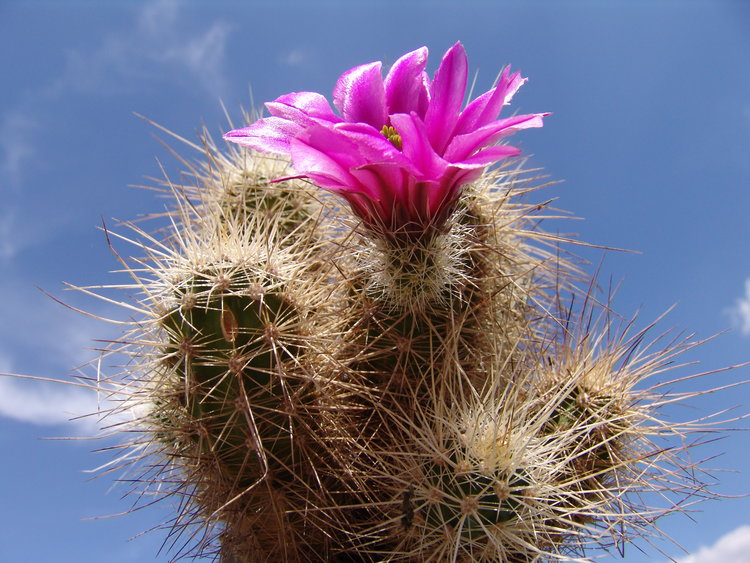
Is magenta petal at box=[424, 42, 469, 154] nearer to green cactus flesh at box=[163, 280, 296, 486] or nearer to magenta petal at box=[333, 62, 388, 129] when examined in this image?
magenta petal at box=[333, 62, 388, 129]

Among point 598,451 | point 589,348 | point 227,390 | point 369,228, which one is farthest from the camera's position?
point 589,348

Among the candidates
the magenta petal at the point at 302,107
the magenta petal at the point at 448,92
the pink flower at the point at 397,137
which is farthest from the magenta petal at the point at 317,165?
the magenta petal at the point at 448,92

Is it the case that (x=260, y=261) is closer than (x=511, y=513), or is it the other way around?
(x=511, y=513)

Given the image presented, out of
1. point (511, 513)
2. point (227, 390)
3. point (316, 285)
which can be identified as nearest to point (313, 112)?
point (316, 285)

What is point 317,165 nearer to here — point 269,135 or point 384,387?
point 269,135

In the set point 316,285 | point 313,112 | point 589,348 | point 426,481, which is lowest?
point 426,481

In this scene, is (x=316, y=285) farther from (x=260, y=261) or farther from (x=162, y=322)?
(x=162, y=322)
